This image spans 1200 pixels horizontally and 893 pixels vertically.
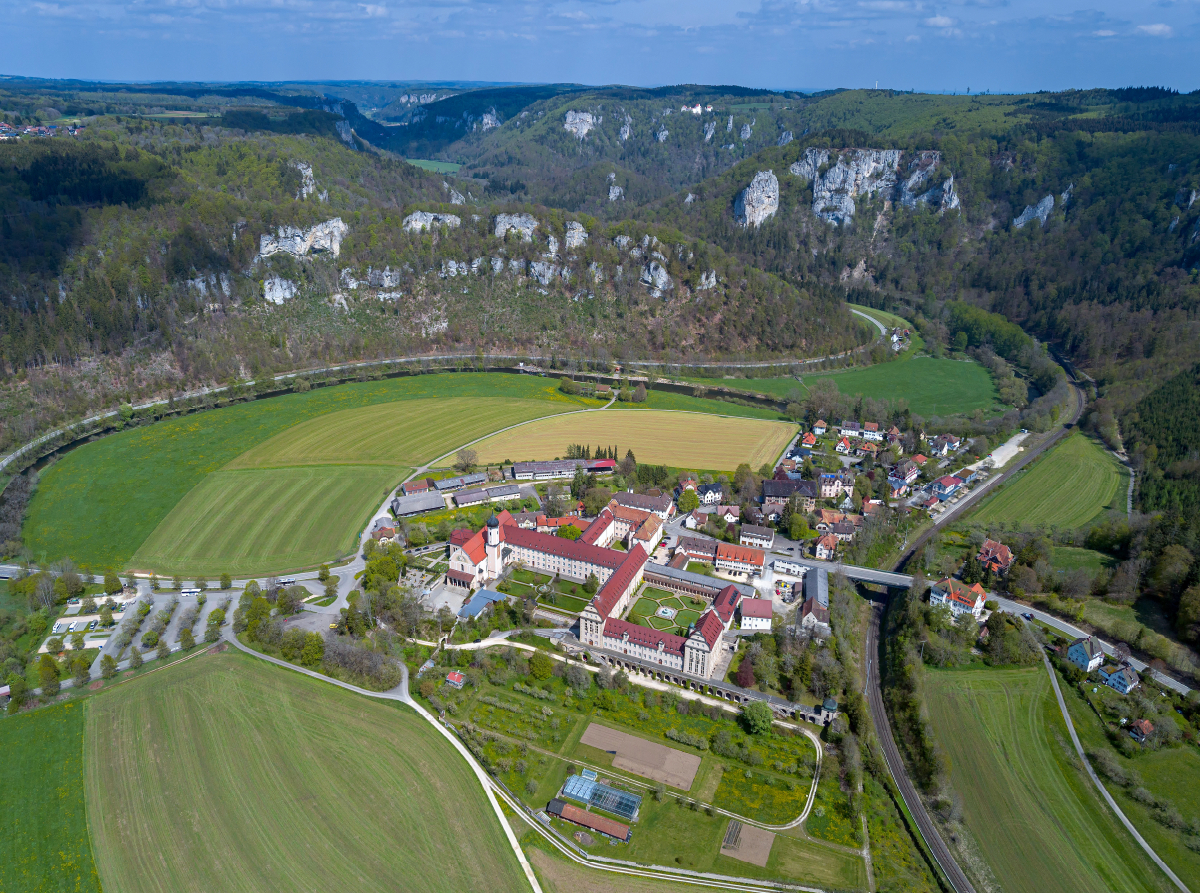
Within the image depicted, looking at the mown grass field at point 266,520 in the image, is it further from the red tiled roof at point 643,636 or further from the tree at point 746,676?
the tree at point 746,676

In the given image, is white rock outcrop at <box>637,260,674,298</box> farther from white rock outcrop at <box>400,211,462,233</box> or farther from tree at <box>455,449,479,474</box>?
tree at <box>455,449,479,474</box>

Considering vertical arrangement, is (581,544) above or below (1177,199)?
below

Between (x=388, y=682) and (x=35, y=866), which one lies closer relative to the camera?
(x=35, y=866)

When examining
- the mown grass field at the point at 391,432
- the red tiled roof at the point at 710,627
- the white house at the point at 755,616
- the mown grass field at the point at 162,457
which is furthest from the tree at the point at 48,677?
the white house at the point at 755,616

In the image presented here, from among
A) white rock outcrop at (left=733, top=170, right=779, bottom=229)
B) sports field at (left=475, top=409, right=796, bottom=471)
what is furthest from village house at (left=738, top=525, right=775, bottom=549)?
white rock outcrop at (left=733, top=170, right=779, bottom=229)

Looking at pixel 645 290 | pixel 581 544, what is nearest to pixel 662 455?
pixel 581 544

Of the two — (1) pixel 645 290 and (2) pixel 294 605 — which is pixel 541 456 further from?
(1) pixel 645 290

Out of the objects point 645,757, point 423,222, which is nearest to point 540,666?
point 645,757
